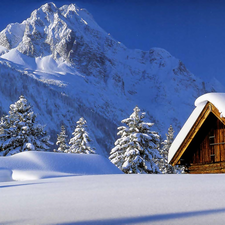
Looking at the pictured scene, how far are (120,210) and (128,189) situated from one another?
0.99m

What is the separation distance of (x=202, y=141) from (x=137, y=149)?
12.7m

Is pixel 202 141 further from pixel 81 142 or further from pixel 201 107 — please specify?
pixel 81 142

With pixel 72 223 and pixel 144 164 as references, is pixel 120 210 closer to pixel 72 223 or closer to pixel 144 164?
pixel 72 223

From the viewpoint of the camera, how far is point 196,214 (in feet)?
9.56

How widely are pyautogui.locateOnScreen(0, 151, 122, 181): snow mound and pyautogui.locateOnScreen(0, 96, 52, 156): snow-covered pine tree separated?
12.4 metres

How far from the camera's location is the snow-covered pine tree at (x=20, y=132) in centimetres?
2405

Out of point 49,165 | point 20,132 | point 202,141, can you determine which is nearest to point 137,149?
point 20,132

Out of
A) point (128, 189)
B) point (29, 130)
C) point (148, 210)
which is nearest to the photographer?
point (148, 210)

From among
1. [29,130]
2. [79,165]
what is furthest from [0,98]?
[79,165]

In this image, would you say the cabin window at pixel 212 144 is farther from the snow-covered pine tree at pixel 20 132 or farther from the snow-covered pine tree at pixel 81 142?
the snow-covered pine tree at pixel 81 142

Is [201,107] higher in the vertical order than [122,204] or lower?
higher

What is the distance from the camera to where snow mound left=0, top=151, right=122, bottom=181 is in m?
10.0

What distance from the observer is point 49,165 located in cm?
1116

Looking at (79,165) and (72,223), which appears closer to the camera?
(72,223)
